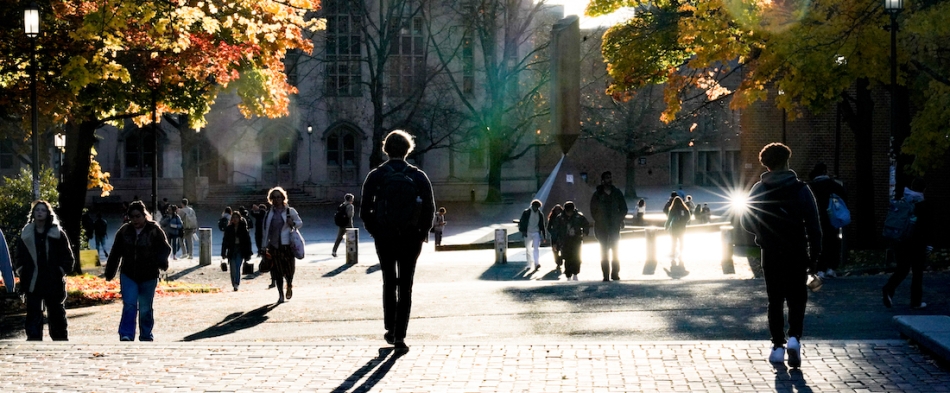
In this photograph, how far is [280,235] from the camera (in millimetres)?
16328

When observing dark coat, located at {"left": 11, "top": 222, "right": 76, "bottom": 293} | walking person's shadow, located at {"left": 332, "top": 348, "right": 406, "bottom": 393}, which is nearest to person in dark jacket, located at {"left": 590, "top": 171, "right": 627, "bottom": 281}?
dark coat, located at {"left": 11, "top": 222, "right": 76, "bottom": 293}

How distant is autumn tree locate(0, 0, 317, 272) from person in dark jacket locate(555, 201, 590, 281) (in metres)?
5.71

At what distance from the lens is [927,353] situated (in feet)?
26.9

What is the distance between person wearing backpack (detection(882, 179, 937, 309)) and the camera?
1262 cm

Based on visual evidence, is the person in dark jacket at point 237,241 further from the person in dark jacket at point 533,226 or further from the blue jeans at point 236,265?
the person in dark jacket at point 533,226

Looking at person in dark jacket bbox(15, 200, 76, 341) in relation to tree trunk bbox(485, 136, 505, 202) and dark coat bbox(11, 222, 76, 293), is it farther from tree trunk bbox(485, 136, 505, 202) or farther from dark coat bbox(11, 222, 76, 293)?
tree trunk bbox(485, 136, 505, 202)

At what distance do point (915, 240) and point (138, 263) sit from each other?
8.20 meters

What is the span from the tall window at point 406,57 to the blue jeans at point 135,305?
5049cm

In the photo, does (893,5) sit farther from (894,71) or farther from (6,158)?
(6,158)

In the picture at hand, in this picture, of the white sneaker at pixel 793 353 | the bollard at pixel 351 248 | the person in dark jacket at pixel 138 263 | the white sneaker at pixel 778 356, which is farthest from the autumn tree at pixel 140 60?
the white sneaker at pixel 793 353

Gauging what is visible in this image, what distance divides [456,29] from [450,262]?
33908mm

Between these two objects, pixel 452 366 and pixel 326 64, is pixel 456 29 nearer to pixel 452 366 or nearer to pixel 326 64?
pixel 326 64

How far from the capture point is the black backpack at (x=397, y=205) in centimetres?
865

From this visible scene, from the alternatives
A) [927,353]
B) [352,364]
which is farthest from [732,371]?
[352,364]
